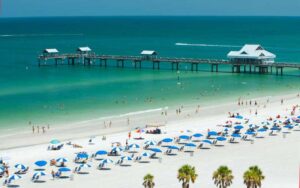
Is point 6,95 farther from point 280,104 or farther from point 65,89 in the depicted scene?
point 280,104

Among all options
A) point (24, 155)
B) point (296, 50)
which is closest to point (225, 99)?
point (24, 155)

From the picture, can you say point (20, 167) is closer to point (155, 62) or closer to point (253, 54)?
point (253, 54)

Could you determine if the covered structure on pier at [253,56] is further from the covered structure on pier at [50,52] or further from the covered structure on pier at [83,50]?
the covered structure on pier at [50,52]

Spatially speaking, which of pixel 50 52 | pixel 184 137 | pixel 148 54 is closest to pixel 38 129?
pixel 184 137

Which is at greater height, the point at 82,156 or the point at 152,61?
the point at 152,61

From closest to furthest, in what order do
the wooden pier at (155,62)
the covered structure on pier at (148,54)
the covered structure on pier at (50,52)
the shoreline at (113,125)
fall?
the shoreline at (113,125) < the wooden pier at (155,62) < the covered structure on pier at (148,54) < the covered structure on pier at (50,52)

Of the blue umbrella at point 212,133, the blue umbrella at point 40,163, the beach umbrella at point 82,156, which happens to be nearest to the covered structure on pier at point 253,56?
the blue umbrella at point 212,133
